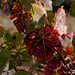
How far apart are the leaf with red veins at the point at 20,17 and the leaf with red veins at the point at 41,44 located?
0.05 meters

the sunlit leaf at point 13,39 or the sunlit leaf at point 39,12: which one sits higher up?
the sunlit leaf at point 39,12

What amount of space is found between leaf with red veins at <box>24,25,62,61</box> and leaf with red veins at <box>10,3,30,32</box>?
0.05 m

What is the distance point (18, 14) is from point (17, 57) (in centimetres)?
24

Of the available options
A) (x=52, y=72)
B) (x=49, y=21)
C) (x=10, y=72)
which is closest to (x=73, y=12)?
(x=49, y=21)

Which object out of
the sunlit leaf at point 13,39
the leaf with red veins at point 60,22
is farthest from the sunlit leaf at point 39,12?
the sunlit leaf at point 13,39

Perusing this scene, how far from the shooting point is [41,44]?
44 cm

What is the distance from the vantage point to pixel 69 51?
23.1 inches

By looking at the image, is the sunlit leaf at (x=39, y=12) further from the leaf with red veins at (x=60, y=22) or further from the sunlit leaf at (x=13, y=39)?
the sunlit leaf at (x=13, y=39)

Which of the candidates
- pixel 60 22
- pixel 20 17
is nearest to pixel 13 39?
pixel 20 17

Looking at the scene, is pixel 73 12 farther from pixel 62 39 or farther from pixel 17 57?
pixel 17 57

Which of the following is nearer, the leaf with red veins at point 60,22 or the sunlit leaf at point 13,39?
the leaf with red veins at point 60,22

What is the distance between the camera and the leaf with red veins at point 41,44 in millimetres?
425

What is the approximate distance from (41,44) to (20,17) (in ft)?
0.44

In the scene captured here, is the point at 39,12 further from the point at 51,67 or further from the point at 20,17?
the point at 51,67
